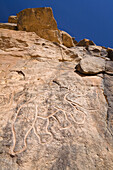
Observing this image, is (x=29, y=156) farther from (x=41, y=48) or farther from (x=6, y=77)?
(x=41, y=48)

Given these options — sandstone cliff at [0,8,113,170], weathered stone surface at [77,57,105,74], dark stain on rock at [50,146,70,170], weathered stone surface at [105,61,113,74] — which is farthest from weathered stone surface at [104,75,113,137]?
dark stain on rock at [50,146,70,170]

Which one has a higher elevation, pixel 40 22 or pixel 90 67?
pixel 40 22

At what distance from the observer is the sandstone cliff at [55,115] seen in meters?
1.64

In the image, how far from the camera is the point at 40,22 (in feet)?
18.0

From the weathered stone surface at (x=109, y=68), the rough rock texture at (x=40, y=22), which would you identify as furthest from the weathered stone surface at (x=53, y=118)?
the rough rock texture at (x=40, y=22)

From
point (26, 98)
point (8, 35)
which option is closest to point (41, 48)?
point (8, 35)

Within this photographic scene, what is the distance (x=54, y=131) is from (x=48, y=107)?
0.58 m

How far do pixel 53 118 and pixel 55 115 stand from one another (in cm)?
8

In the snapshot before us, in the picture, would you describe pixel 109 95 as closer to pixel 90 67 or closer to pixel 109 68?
pixel 90 67

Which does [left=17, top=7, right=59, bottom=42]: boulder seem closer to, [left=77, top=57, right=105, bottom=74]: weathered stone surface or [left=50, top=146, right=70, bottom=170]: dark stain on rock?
[left=77, top=57, right=105, bottom=74]: weathered stone surface

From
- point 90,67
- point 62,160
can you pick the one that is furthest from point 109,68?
point 62,160

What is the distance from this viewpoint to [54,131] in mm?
1933

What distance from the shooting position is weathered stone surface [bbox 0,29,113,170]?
1628 millimetres

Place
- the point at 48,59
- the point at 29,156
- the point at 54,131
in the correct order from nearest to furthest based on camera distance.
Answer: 1. the point at 29,156
2. the point at 54,131
3. the point at 48,59
